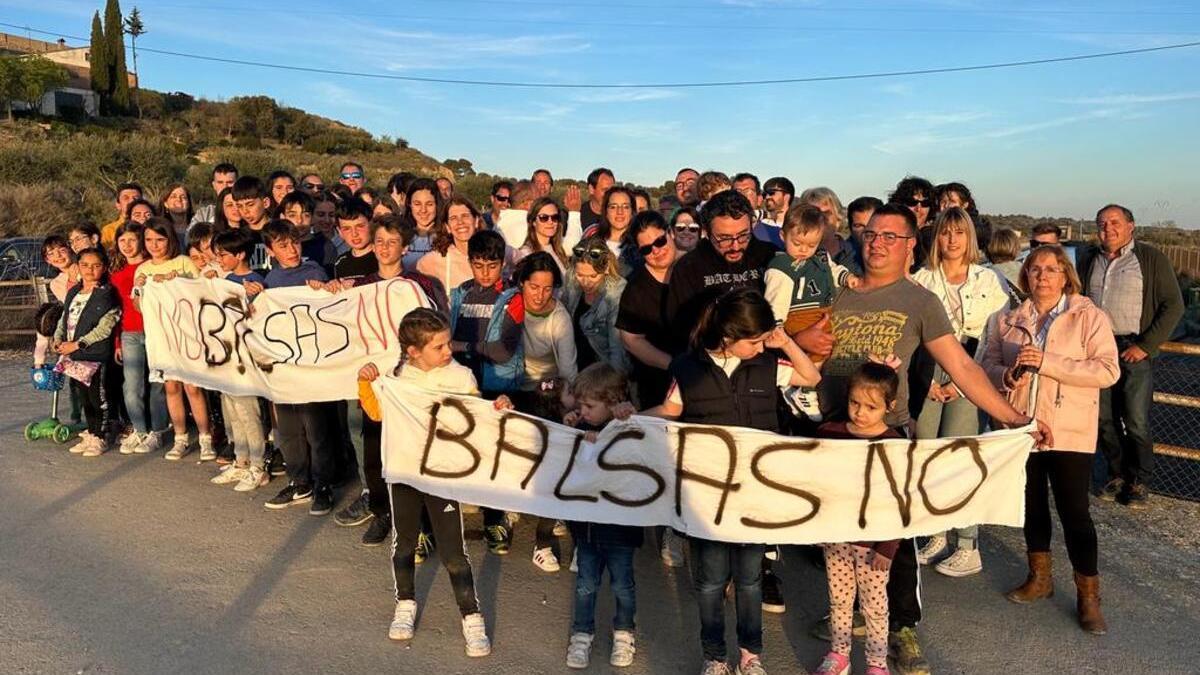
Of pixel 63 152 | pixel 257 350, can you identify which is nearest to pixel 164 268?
pixel 257 350

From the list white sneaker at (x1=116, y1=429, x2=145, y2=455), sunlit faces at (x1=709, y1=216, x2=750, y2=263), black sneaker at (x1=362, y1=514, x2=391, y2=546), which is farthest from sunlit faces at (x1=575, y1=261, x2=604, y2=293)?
white sneaker at (x1=116, y1=429, x2=145, y2=455)

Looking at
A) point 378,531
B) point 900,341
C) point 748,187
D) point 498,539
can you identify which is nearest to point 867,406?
point 900,341

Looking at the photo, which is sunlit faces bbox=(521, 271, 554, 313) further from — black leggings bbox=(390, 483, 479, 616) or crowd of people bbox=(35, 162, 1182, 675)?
black leggings bbox=(390, 483, 479, 616)

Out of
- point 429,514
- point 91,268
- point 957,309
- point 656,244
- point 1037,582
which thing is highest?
point 656,244

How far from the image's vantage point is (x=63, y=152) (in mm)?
28344

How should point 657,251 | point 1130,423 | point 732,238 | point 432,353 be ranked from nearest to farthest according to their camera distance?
point 732,238, point 432,353, point 657,251, point 1130,423

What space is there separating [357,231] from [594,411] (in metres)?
2.65

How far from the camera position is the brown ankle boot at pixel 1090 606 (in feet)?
13.3

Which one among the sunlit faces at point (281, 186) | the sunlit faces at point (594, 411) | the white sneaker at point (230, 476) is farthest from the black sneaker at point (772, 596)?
the sunlit faces at point (281, 186)

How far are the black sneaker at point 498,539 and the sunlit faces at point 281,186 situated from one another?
15.0 ft

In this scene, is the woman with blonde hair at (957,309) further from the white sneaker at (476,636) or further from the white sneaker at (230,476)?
the white sneaker at (230,476)

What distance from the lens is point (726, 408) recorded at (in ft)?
11.9

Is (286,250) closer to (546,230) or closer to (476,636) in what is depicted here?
(546,230)

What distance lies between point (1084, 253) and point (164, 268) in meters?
7.85
